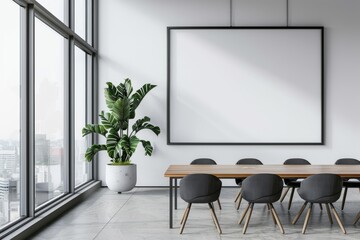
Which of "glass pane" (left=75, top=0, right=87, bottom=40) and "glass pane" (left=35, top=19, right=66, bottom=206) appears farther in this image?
"glass pane" (left=75, top=0, right=87, bottom=40)

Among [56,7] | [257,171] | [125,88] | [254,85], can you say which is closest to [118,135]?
[125,88]

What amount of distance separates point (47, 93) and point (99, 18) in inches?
123

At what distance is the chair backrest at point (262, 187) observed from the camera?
187 inches

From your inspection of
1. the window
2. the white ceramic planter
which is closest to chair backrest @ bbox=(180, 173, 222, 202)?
the window

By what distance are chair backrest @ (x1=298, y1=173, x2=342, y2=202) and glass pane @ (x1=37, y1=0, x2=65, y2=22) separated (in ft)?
13.2

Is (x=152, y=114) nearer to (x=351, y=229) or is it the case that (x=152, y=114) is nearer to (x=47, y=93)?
(x=47, y=93)

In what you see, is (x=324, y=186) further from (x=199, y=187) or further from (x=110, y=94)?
(x=110, y=94)

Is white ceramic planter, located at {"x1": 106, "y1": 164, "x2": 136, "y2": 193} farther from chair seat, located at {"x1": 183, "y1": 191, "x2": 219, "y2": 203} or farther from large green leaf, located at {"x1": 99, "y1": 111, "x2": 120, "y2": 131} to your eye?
chair seat, located at {"x1": 183, "y1": 191, "x2": 219, "y2": 203}

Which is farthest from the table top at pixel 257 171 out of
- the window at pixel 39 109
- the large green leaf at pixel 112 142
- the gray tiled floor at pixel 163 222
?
the large green leaf at pixel 112 142

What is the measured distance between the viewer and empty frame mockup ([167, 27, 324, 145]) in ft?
26.9

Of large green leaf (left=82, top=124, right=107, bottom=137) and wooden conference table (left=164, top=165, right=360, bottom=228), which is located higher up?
large green leaf (left=82, top=124, right=107, bottom=137)

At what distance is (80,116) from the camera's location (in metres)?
7.61

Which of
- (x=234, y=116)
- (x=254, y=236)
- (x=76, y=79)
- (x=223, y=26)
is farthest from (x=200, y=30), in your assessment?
(x=254, y=236)

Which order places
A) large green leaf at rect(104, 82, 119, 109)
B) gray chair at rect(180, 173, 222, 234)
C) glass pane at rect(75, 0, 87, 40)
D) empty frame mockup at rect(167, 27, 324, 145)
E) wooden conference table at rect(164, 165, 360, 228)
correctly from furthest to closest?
empty frame mockup at rect(167, 27, 324, 145), large green leaf at rect(104, 82, 119, 109), glass pane at rect(75, 0, 87, 40), wooden conference table at rect(164, 165, 360, 228), gray chair at rect(180, 173, 222, 234)
